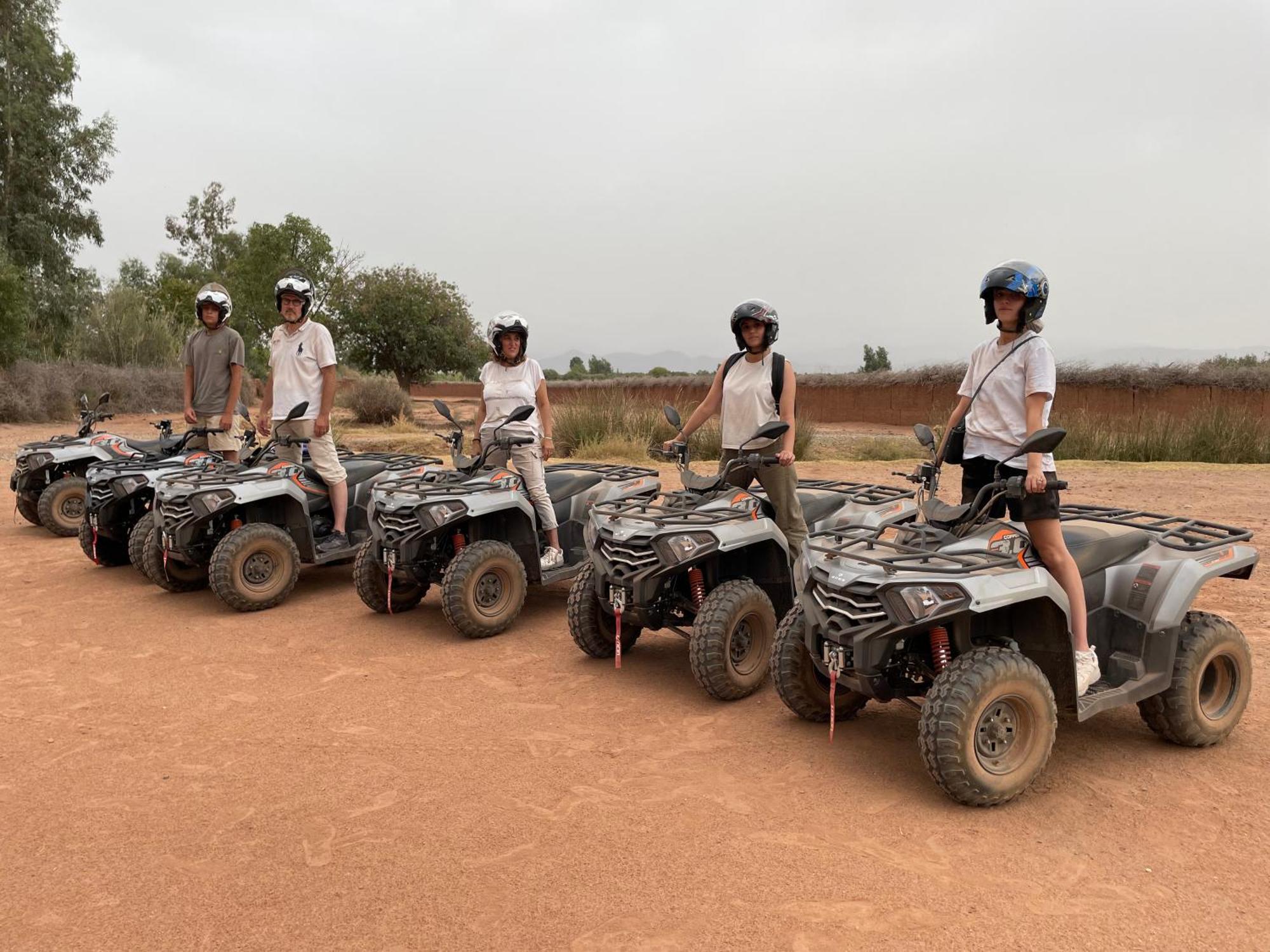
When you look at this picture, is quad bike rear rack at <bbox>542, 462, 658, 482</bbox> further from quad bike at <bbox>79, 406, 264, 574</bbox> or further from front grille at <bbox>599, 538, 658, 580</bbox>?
quad bike at <bbox>79, 406, 264, 574</bbox>

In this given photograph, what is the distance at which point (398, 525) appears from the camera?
262 inches

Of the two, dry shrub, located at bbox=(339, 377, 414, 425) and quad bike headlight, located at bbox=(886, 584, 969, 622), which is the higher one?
dry shrub, located at bbox=(339, 377, 414, 425)

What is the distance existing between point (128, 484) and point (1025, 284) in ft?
23.5

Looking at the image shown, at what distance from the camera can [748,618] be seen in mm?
5387

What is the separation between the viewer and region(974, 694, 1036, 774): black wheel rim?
3912mm

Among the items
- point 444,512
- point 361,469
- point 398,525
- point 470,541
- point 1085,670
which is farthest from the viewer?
point 361,469

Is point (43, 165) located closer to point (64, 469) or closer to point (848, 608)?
point (64, 469)

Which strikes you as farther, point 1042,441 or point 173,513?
point 173,513

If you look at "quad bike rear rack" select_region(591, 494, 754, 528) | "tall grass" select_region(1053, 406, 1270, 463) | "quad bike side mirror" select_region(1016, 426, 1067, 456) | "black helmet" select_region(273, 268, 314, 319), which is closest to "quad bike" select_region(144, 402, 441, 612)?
"black helmet" select_region(273, 268, 314, 319)

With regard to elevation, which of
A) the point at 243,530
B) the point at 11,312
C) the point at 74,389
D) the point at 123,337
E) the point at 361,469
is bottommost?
the point at 243,530

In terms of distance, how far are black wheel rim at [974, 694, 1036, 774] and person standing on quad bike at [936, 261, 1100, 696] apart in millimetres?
355

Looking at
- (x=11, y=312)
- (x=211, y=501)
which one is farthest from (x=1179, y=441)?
(x=11, y=312)

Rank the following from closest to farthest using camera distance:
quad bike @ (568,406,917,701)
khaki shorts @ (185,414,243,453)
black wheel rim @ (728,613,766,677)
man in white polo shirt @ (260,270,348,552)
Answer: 1. quad bike @ (568,406,917,701)
2. black wheel rim @ (728,613,766,677)
3. man in white polo shirt @ (260,270,348,552)
4. khaki shorts @ (185,414,243,453)

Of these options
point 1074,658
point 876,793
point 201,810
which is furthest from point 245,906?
point 1074,658
